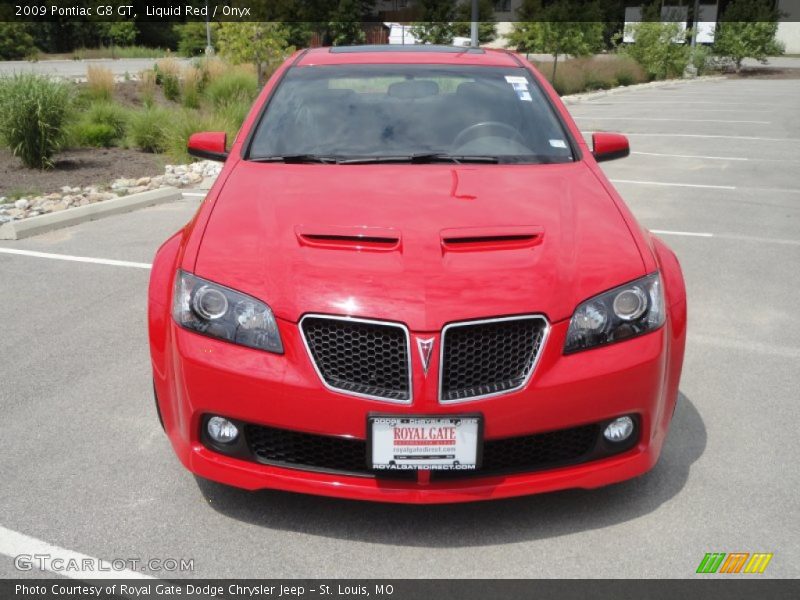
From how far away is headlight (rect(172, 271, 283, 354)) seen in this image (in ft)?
9.71

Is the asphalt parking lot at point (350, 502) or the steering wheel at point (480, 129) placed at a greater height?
the steering wheel at point (480, 129)

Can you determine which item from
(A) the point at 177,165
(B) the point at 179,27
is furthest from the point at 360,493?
(B) the point at 179,27

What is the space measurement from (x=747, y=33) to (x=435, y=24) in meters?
18.8

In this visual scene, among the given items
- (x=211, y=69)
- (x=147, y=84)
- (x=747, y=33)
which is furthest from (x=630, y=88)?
(x=147, y=84)

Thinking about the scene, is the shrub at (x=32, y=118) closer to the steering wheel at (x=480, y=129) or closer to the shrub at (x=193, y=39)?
the steering wheel at (x=480, y=129)

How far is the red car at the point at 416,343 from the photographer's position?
2.87 meters

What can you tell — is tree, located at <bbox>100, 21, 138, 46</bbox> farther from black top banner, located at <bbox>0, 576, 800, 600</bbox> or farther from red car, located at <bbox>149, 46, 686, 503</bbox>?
black top banner, located at <bbox>0, 576, 800, 600</bbox>

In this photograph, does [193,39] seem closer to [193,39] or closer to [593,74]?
[193,39]

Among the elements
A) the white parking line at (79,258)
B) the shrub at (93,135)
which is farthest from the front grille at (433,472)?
the shrub at (93,135)

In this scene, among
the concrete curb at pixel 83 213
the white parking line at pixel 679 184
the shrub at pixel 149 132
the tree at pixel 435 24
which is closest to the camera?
the concrete curb at pixel 83 213

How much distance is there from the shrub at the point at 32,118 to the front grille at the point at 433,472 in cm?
913

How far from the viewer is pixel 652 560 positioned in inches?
119

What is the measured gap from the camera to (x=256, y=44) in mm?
20562

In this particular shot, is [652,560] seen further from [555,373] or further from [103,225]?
[103,225]
